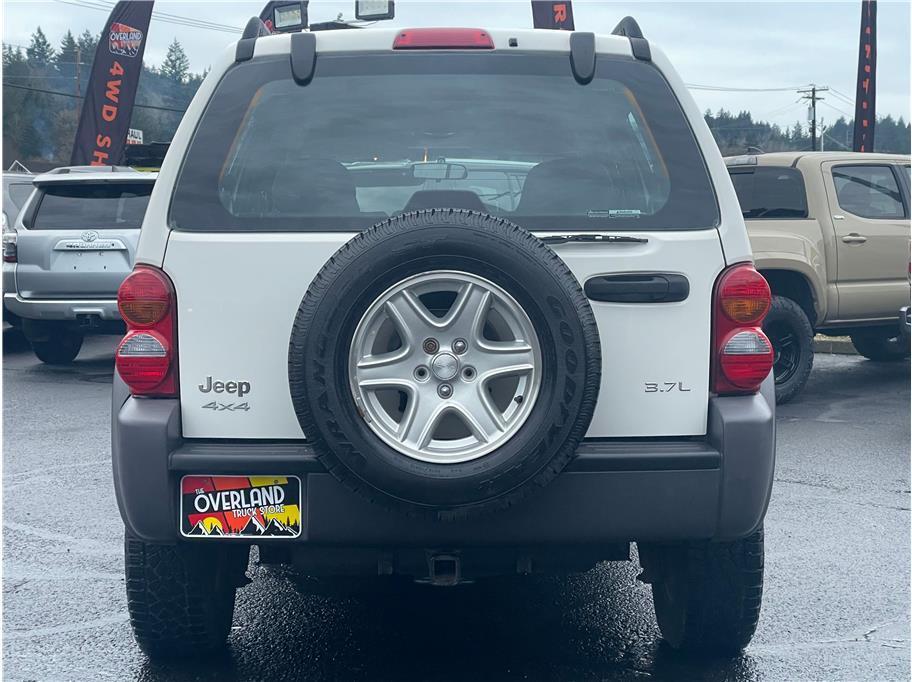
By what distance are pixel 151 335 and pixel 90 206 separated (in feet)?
27.7

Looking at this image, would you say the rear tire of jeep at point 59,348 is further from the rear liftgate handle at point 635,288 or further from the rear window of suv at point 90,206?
the rear liftgate handle at point 635,288

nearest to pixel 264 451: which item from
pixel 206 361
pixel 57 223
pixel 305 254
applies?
pixel 206 361

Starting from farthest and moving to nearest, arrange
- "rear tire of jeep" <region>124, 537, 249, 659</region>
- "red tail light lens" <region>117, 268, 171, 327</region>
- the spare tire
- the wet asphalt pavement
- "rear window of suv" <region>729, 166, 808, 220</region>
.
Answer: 1. "rear window of suv" <region>729, 166, 808, 220</region>
2. the wet asphalt pavement
3. "rear tire of jeep" <region>124, 537, 249, 659</region>
4. "red tail light lens" <region>117, 268, 171, 327</region>
5. the spare tire

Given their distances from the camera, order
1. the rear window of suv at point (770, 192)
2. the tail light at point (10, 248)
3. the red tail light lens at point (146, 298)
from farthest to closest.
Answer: the tail light at point (10, 248), the rear window of suv at point (770, 192), the red tail light lens at point (146, 298)

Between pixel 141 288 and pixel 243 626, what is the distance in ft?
4.62

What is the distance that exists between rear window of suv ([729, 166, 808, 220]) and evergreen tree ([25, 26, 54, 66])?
132 m

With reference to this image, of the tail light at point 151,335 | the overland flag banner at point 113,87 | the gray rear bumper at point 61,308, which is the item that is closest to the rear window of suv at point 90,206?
the gray rear bumper at point 61,308

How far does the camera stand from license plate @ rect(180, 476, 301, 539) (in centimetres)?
327

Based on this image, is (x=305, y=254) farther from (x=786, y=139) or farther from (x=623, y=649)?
(x=786, y=139)

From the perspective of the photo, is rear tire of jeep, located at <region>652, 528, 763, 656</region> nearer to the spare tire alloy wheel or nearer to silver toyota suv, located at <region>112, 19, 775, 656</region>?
Result: silver toyota suv, located at <region>112, 19, 775, 656</region>

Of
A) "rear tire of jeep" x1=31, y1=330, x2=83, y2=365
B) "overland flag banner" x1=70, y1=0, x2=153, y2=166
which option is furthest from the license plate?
"overland flag banner" x1=70, y1=0, x2=153, y2=166

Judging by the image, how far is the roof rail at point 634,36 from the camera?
3639mm

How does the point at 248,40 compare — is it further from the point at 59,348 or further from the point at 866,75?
the point at 866,75

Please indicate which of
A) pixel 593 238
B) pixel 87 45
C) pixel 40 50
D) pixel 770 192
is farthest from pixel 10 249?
pixel 40 50
